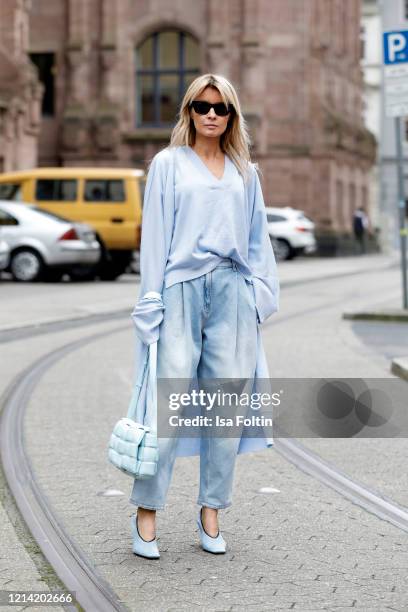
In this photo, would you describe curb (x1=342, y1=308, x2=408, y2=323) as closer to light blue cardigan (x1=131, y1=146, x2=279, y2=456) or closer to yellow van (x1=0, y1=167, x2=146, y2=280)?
yellow van (x1=0, y1=167, x2=146, y2=280)

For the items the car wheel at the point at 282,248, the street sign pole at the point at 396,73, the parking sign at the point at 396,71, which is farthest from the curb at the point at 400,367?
the car wheel at the point at 282,248

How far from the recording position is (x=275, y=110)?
167 ft

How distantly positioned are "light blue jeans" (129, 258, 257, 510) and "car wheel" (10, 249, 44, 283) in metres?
21.6

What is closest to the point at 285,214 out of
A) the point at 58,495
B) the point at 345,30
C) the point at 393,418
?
the point at 345,30

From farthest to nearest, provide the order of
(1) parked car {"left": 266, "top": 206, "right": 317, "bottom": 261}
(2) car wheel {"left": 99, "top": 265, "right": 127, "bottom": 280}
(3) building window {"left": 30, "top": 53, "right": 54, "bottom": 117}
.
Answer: (3) building window {"left": 30, "top": 53, "right": 54, "bottom": 117}
(1) parked car {"left": 266, "top": 206, "right": 317, "bottom": 261}
(2) car wheel {"left": 99, "top": 265, "right": 127, "bottom": 280}

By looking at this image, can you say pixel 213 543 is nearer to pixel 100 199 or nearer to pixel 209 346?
pixel 209 346

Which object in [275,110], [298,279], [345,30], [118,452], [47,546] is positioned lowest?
[47,546]

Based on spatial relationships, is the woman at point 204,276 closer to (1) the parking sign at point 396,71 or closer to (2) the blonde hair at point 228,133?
(2) the blonde hair at point 228,133

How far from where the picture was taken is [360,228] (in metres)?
54.1

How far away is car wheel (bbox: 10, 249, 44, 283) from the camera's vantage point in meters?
27.1

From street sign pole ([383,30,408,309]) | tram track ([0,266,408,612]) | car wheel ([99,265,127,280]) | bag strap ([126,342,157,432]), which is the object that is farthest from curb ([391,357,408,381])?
car wheel ([99,265,127,280])

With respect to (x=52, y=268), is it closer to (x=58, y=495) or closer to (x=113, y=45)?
(x=58, y=495)

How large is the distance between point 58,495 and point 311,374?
567cm

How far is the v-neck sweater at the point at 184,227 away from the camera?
5.57 m
